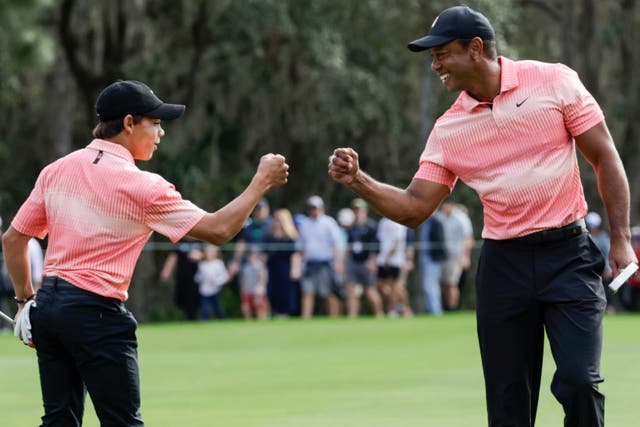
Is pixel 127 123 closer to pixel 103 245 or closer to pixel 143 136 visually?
pixel 143 136

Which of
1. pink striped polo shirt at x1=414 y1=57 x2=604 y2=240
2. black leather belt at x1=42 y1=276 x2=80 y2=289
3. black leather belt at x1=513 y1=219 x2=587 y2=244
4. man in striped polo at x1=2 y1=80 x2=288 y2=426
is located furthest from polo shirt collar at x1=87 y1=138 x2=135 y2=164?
black leather belt at x1=513 y1=219 x2=587 y2=244

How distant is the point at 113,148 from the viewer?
680 cm

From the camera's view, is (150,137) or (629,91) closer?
(150,137)

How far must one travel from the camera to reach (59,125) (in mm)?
31344

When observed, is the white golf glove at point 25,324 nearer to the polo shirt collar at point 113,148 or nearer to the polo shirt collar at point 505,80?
the polo shirt collar at point 113,148

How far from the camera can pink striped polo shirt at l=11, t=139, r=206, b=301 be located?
666cm

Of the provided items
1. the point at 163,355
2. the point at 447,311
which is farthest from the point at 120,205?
the point at 447,311

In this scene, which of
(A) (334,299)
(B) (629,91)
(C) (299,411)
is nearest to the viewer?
(C) (299,411)

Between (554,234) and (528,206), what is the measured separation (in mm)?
168

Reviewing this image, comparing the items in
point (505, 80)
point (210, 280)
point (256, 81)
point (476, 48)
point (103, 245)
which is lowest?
point (210, 280)

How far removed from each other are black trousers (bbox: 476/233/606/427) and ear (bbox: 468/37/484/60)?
836 mm

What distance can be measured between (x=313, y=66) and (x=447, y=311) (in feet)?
24.9

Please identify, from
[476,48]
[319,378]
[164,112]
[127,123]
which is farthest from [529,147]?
[319,378]

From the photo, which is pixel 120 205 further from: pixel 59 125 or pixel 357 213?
pixel 59 125
